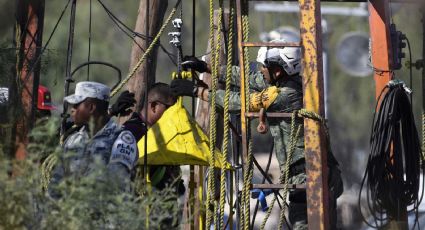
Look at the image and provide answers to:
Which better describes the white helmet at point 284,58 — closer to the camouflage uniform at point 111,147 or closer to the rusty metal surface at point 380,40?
the camouflage uniform at point 111,147

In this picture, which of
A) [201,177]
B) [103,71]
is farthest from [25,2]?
[103,71]

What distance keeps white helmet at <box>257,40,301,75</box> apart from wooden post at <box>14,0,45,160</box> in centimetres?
277

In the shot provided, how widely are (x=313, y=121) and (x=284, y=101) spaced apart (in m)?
0.45

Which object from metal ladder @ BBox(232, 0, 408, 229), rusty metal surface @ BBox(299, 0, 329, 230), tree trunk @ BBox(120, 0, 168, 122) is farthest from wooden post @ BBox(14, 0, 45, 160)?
rusty metal surface @ BBox(299, 0, 329, 230)

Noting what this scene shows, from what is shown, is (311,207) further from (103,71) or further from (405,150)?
(103,71)

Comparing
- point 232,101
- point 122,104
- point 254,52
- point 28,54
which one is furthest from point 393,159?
point 254,52

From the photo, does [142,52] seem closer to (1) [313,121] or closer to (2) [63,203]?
(1) [313,121]

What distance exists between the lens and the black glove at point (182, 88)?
31.0 ft

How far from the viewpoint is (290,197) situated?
9383mm

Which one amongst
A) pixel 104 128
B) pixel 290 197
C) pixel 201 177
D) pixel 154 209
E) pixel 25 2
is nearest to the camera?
pixel 154 209

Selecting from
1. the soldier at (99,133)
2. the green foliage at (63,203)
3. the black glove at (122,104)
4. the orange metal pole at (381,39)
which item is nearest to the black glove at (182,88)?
the black glove at (122,104)

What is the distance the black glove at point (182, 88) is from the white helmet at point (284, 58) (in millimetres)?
617

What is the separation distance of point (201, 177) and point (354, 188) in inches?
514

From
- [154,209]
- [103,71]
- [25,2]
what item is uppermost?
[103,71]
